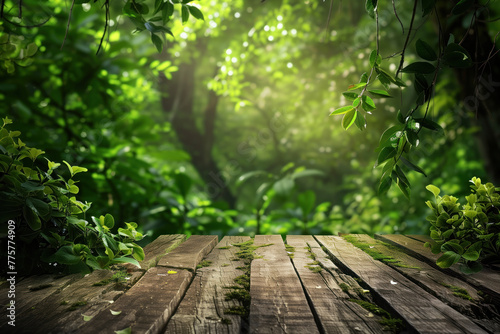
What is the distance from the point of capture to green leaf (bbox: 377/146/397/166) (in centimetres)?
105

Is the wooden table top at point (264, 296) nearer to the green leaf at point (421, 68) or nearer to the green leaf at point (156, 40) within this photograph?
the green leaf at point (421, 68)

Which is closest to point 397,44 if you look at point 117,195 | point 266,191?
point 266,191

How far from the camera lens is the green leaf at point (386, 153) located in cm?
105

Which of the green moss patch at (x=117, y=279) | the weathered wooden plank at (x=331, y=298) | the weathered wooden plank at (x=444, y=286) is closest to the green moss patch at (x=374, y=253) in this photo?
the weathered wooden plank at (x=444, y=286)

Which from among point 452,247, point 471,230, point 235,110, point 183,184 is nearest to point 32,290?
point 452,247

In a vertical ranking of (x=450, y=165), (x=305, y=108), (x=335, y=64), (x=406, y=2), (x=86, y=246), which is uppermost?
(x=406, y=2)

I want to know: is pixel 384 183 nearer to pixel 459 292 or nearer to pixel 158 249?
pixel 459 292

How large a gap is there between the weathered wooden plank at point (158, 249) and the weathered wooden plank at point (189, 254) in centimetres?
4

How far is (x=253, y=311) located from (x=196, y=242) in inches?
37.7

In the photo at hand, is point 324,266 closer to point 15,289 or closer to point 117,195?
point 15,289

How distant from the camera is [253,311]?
0.98 meters

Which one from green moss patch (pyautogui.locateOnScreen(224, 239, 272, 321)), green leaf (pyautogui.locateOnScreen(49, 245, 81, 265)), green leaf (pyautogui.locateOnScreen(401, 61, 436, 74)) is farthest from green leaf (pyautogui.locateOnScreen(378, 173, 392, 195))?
green leaf (pyautogui.locateOnScreen(49, 245, 81, 265))

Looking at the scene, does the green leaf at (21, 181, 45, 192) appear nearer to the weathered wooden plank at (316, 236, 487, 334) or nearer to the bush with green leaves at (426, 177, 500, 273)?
the weathered wooden plank at (316, 236, 487, 334)

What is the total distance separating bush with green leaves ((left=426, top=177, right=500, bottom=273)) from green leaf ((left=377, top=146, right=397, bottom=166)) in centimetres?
56
